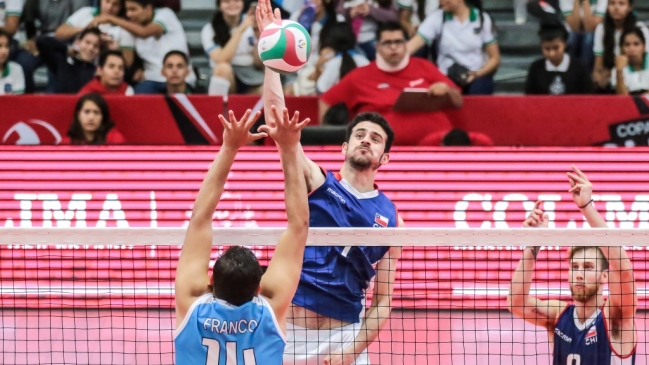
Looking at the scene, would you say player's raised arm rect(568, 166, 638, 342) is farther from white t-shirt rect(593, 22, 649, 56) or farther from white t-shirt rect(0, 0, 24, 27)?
white t-shirt rect(0, 0, 24, 27)

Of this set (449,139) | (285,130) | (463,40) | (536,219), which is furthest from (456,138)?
(285,130)

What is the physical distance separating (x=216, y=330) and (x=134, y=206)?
240 inches

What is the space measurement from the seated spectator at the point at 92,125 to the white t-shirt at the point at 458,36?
392cm

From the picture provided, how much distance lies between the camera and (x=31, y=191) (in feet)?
35.3

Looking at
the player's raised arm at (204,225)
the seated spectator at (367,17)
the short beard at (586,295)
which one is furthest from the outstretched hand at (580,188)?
the seated spectator at (367,17)

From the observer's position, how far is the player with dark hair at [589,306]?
5910 mm

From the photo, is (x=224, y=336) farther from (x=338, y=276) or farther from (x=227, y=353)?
(x=338, y=276)

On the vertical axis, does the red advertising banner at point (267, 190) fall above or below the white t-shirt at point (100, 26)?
below

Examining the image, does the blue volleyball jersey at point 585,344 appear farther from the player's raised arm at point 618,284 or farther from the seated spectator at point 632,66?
the seated spectator at point 632,66

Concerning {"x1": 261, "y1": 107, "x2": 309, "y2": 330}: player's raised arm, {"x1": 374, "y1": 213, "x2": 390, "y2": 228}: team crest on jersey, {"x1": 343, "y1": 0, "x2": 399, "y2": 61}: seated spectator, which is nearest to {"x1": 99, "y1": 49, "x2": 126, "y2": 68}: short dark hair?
{"x1": 343, "y1": 0, "x2": 399, "y2": 61}: seated spectator

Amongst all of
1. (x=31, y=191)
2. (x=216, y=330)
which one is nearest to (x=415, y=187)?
(x=31, y=191)

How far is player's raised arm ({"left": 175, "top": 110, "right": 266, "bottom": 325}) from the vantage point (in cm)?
494

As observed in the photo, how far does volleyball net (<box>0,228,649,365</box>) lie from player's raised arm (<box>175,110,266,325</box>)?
0.64 metres

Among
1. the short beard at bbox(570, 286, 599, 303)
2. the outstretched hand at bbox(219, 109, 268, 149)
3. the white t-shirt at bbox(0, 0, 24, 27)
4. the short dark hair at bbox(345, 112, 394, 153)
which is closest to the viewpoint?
the outstretched hand at bbox(219, 109, 268, 149)
